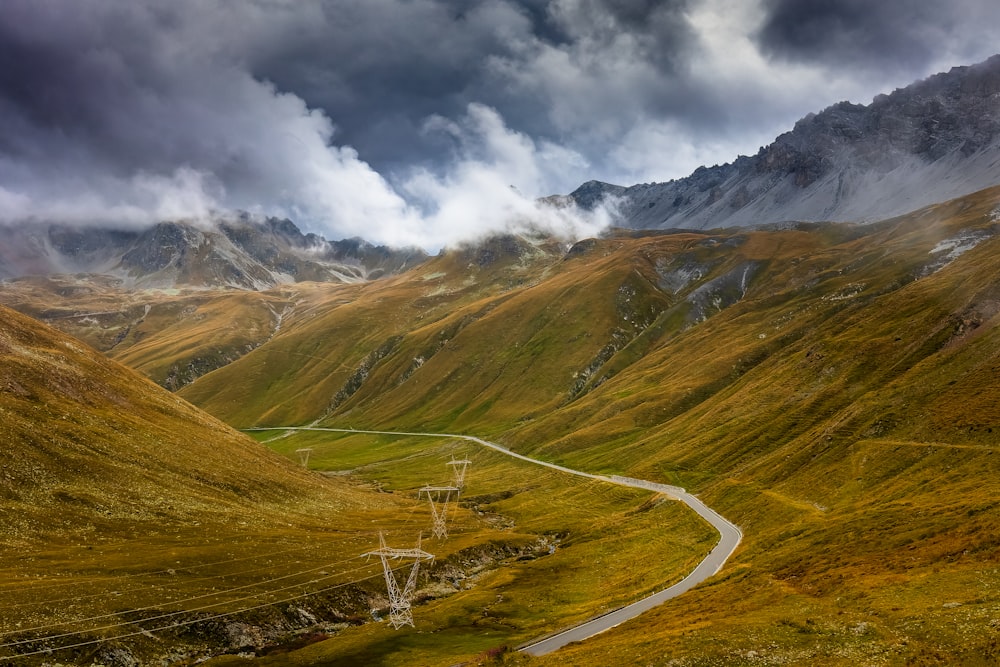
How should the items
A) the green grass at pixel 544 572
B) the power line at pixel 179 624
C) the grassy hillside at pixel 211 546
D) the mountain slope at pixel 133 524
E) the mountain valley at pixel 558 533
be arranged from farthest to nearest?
the green grass at pixel 544 572 < the grassy hillside at pixel 211 546 < the mountain slope at pixel 133 524 < the power line at pixel 179 624 < the mountain valley at pixel 558 533

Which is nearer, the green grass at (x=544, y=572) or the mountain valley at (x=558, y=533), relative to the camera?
the mountain valley at (x=558, y=533)

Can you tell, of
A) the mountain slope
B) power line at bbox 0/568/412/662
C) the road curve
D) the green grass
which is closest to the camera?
power line at bbox 0/568/412/662

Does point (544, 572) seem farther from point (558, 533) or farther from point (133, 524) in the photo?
point (133, 524)

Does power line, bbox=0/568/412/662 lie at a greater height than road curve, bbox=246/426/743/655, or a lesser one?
greater

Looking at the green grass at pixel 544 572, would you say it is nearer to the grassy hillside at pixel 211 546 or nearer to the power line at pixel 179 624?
the grassy hillside at pixel 211 546

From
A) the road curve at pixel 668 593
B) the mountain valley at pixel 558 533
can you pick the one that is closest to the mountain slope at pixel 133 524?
the mountain valley at pixel 558 533

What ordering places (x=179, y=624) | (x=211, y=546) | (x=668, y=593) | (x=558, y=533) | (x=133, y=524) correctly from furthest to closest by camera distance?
(x=558, y=533)
(x=133, y=524)
(x=211, y=546)
(x=668, y=593)
(x=179, y=624)

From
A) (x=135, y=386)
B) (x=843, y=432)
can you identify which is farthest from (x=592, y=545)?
(x=135, y=386)

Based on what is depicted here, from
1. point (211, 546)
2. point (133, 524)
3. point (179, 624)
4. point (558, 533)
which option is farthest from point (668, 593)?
point (133, 524)

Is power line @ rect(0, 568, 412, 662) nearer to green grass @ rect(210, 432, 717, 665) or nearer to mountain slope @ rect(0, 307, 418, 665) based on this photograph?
mountain slope @ rect(0, 307, 418, 665)

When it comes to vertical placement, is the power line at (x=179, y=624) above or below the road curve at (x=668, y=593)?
above

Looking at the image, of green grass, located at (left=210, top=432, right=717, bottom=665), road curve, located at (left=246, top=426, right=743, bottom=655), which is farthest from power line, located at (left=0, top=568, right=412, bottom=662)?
road curve, located at (left=246, top=426, right=743, bottom=655)

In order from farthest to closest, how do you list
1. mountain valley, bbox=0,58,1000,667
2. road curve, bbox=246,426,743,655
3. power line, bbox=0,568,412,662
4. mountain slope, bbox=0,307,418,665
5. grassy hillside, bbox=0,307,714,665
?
1. grassy hillside, bbox=0,307,714,665
2. road curve, bbox=246,426,743,655
3. mountain slope, bbox=0,307,418,665
4. power line, bbox=0,568,412,662
5. mountain valley, bbox=0,58,1000,667

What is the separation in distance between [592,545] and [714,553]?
3138 centimetres
